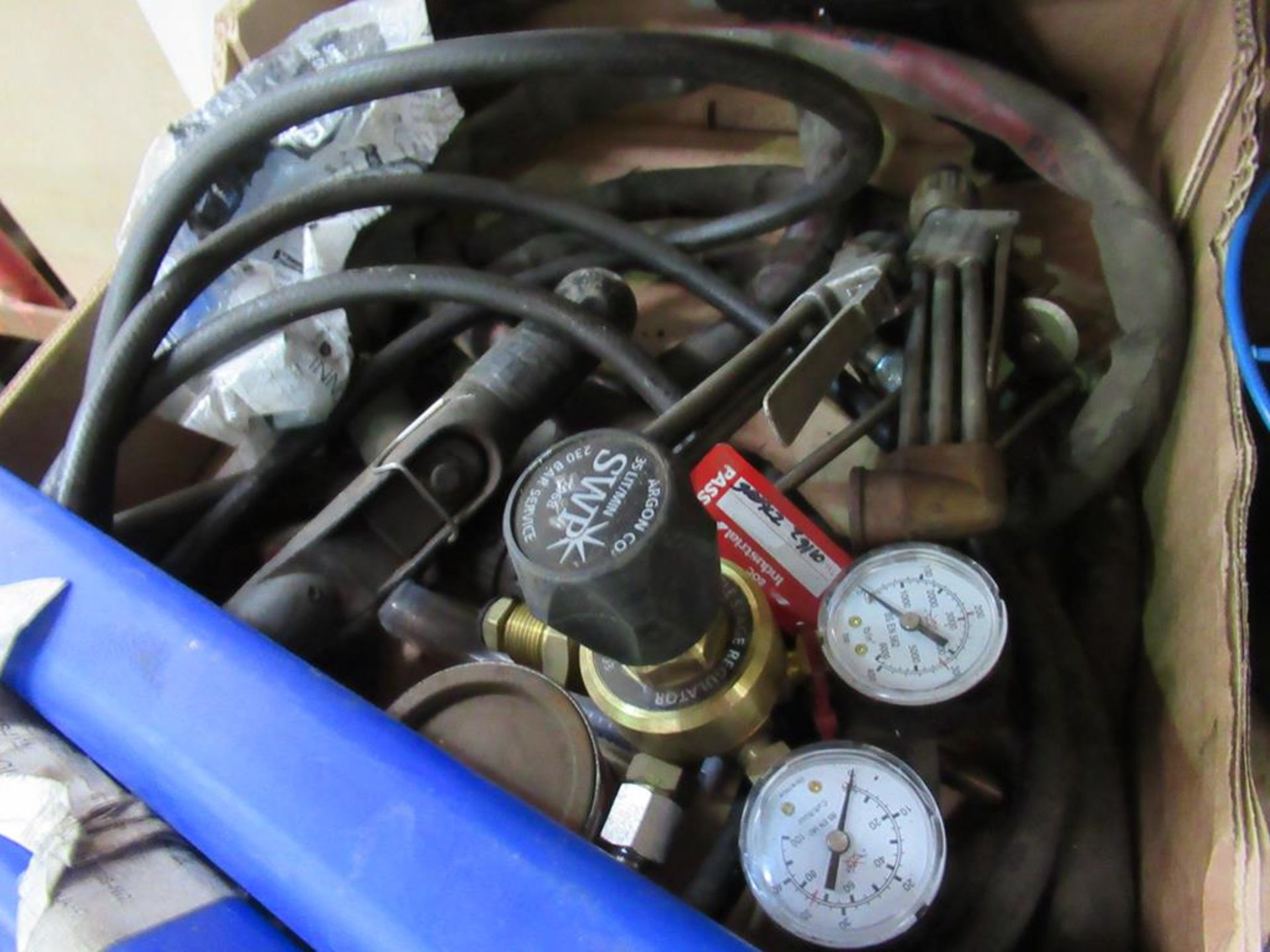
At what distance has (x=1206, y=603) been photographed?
43cm

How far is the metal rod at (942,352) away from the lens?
521 millimetres

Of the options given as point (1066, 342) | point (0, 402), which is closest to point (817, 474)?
point (1066, 342)

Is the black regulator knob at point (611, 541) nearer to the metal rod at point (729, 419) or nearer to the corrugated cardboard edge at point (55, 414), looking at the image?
the metal rod at point (729, 419)

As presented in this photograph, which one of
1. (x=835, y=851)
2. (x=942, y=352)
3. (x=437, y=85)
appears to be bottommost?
(x=835, y=851)

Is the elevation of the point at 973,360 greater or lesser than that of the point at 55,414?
lesser

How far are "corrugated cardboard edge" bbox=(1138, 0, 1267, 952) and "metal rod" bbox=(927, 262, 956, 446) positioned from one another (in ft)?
0.40

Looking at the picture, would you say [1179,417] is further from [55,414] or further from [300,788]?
[55,414]

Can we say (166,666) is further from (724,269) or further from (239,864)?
(724,269)

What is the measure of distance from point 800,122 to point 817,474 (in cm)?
28

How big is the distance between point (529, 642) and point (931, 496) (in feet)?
0.74

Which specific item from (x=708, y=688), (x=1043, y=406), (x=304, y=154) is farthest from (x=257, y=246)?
(x=1043, y=406)

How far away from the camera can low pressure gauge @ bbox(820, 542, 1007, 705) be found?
0.45m

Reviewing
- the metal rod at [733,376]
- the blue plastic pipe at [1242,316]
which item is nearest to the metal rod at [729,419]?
the metal rod at [733,376]

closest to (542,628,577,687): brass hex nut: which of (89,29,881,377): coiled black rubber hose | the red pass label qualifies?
the red pass label
